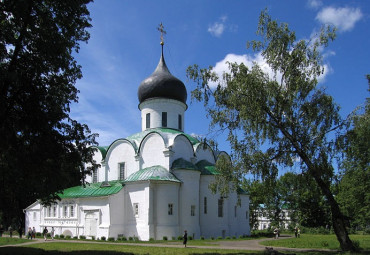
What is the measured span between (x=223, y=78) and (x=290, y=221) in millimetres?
39321

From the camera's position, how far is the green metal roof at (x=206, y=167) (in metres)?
29.2

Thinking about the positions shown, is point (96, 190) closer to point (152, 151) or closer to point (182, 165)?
point (152, 151)

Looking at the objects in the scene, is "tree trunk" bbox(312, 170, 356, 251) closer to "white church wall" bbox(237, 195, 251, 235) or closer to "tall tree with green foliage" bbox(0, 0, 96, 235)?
"tall tree with green foliage" bbox(0, 0, 96, 235)

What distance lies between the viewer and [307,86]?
1656cm

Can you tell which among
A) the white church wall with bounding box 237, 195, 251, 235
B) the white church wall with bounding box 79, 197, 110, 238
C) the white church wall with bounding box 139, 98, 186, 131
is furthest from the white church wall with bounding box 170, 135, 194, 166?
the white church wall with bounding box 237, 195, 251, 235

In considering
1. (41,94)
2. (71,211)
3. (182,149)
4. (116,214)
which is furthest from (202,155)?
(41,94)

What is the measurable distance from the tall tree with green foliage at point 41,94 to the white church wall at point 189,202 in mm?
13495

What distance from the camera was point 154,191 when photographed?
27.2 m

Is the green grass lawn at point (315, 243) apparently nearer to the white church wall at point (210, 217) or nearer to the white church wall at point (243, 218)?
the white church wall at point (210, 217)

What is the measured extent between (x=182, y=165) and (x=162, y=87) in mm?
7765

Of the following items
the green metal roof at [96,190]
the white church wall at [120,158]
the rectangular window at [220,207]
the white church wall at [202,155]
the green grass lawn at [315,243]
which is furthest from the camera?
the white church wall at [202,155]

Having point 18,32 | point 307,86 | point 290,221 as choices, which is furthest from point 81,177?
point 290,221

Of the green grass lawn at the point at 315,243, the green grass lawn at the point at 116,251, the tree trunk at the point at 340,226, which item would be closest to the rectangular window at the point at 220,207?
the green grass lawn at the point at 315,243

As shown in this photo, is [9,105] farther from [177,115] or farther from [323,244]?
[177,115]
